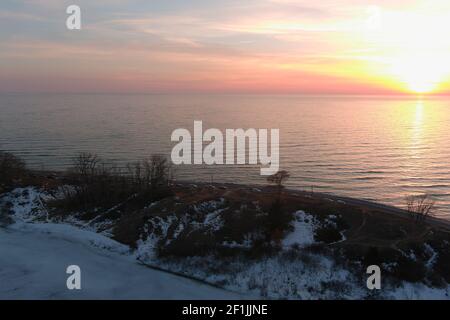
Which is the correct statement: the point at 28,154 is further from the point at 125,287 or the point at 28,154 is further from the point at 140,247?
the point at 125,287

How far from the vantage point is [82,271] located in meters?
37.5

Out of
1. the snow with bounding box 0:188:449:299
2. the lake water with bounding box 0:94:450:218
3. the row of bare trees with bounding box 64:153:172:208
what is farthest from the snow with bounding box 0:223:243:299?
the lake water with bounding box 0:94:450:218

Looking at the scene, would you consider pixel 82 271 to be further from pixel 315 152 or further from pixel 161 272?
pixel 315 152

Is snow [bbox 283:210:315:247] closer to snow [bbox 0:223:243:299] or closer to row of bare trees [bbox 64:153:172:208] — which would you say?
snow [bbox 0:223:243:299]

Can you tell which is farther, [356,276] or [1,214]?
[1,214]

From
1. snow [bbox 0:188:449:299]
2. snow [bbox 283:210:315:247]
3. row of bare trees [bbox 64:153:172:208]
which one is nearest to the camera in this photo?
snow [bbox 0:188:449:299]

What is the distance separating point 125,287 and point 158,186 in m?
25.2

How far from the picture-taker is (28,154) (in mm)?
106125

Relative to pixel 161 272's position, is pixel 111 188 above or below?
above

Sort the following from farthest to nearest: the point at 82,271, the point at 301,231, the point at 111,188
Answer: the point at 111,188 < the point at 301,231 < the point at 82,271

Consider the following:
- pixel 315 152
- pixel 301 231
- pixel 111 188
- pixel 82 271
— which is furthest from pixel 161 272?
pixel 315 152

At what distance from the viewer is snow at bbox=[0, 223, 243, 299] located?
33.7 metres

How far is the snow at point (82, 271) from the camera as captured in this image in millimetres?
33688
